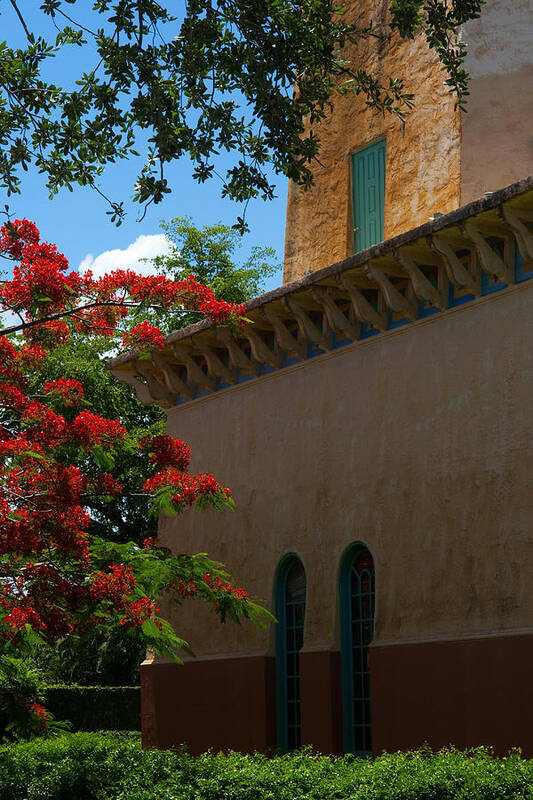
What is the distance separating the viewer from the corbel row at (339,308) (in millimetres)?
12828

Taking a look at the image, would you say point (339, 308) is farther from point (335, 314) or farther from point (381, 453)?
point (381, 453)

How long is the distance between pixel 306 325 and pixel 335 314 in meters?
0.71

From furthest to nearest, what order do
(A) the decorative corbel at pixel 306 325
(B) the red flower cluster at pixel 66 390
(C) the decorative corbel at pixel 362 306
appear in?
(A) the decorative corbel at pixel 306 325 < (C) the decorative corbel at pixel 362 306 < (B) the red flower cluster at pixel 66 390

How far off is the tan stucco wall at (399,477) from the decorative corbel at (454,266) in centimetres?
25

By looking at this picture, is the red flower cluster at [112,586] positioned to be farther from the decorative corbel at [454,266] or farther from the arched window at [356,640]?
the decorative corbel at [454,266]

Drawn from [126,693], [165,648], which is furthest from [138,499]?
[165,648]

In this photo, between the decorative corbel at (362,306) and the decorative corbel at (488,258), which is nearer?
the decorative corbel at (488,258)

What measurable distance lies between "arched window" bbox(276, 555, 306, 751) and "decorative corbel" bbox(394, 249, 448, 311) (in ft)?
14.6

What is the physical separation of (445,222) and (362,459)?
11.5 feet

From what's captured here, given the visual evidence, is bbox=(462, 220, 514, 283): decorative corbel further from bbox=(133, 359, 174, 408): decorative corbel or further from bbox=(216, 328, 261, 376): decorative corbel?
bbox=(133, 359, 174, 408): decorative corbel

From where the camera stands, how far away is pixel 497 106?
1508cm

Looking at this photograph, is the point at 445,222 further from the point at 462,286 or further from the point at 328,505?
the point at 328,505

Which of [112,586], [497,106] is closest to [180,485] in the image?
[112,586]

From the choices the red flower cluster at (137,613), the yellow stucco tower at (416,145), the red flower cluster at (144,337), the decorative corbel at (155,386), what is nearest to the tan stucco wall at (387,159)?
the yellow stucco tower at (416,145)
